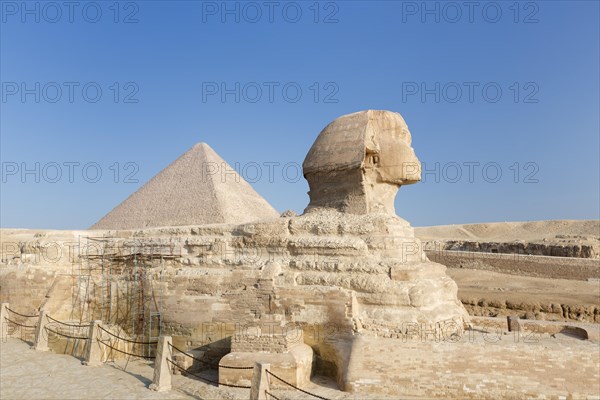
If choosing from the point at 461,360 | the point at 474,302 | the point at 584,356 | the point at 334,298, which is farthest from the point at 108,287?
the point at 474,302

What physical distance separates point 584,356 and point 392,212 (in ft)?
12.2

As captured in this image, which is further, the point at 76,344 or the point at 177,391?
the point at 76,344

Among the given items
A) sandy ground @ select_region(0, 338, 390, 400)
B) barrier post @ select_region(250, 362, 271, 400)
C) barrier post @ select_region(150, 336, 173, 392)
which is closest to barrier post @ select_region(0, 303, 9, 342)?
sandy ground @ select_region(0, 338, 390, 400)

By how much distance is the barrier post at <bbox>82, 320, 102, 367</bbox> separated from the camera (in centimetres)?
808

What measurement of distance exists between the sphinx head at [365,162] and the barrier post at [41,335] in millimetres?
6244

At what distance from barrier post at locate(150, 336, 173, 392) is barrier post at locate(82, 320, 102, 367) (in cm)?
187

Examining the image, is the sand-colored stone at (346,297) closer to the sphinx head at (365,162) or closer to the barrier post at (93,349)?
the sphinx head at (365,162)

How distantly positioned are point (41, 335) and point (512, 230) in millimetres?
49621

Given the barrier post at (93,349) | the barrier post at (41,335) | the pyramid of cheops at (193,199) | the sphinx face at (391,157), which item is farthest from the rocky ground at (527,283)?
the barrier post at (41,335)

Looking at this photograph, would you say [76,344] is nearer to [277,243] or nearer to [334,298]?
[277,243]

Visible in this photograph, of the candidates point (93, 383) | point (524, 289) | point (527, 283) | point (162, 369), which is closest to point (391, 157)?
point (162, 369)

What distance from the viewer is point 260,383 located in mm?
5469

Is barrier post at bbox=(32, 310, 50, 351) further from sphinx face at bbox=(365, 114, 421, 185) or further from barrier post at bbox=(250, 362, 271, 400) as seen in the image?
sphinx face at bbox=(365, 114, 421, 185)

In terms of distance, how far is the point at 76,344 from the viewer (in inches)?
347
